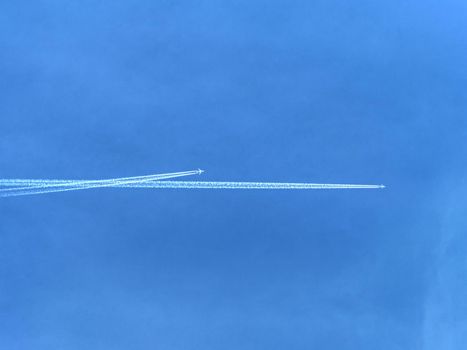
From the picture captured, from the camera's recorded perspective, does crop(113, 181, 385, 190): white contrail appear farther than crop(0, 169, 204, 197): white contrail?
Yes

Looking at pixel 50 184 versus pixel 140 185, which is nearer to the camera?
pixel 50 184

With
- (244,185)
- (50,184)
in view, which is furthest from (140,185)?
(244,185)

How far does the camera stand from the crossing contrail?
160 ft

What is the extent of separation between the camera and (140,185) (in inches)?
1983

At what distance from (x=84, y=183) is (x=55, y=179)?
223cm

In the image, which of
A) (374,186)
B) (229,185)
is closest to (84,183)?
(229,185)

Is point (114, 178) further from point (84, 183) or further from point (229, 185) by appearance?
point (229, 185)

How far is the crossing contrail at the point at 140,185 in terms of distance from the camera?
1918 inches

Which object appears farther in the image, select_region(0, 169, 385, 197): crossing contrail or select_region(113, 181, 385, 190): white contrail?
select_region(113, 181, 385, 190): white contrail

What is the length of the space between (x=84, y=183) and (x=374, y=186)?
77.5ft

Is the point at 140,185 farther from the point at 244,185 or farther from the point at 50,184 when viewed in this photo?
the point at 244,185

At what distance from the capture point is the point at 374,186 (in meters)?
51.8

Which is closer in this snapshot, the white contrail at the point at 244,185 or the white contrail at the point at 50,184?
the white contrail at the point at 50,184

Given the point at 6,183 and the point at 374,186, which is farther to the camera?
the point at 374,186
